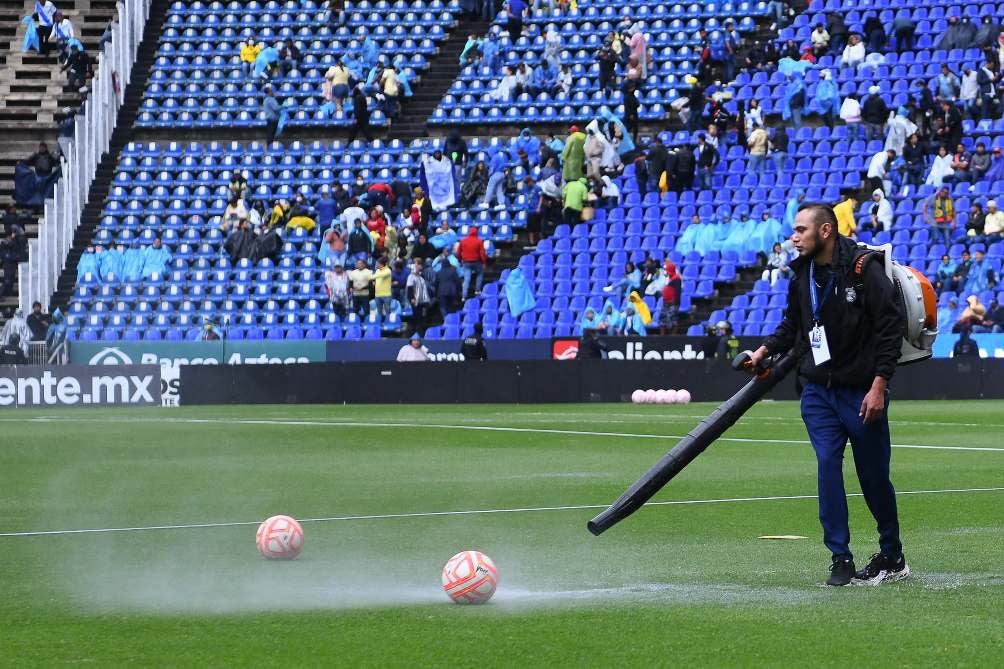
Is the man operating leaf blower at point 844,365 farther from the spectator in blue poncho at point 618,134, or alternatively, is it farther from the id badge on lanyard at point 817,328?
the spectator in blue poncho at point 618,134

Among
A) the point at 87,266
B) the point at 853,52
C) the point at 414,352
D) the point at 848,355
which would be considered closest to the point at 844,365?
the point at 848,355

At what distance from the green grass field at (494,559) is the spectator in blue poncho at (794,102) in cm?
2084

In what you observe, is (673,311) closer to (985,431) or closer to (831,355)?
(985,431)

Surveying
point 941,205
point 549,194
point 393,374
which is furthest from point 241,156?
point 941,205

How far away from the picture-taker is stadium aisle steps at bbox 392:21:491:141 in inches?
1890

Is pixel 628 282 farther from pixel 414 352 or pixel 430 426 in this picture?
pixel 430 426

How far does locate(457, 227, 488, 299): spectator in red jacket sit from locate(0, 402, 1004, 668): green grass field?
65.6 ft

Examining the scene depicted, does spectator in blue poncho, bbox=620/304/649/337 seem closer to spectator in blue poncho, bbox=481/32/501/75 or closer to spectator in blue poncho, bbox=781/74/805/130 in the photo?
spectator in blue poncho, bbox=781/74/805/130

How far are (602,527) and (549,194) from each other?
33811 millimetres

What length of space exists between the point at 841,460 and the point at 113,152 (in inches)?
1689

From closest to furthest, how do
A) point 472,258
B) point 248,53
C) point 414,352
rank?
1. point 414,352
2. point 472,258
3. point 248,53

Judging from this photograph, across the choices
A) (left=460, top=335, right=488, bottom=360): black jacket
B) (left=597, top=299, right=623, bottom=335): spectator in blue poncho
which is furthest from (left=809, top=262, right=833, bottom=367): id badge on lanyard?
(left=460, top=335, right=488, bottom=360): black jacket

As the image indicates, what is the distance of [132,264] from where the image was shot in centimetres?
4472

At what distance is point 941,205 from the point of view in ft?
122
